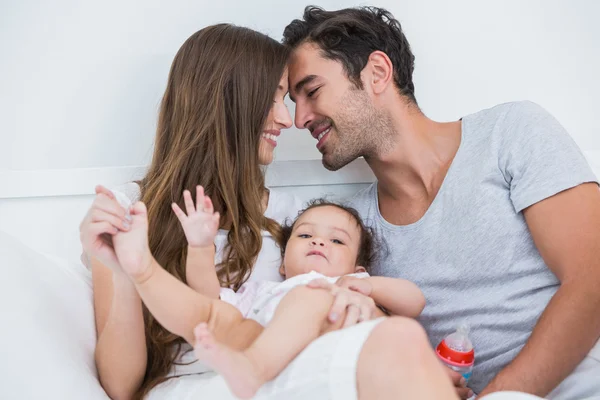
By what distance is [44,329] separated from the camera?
4.00 feet

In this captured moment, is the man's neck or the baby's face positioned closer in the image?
the baby's face

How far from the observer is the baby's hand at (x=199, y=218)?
114 cm

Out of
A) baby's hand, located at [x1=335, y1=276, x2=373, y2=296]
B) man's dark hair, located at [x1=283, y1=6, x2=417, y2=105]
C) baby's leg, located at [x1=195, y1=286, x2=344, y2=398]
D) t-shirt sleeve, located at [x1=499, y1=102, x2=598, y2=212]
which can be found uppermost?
man's dark hair, located at [x1=283, y1=6, x2=417, y2=105]

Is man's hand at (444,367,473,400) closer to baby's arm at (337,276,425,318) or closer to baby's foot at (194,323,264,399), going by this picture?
baby's arm at (337,276,425,318)

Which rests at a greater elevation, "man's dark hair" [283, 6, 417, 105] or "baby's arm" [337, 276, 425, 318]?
"man's dark hair" [283, 6, 417, 105]

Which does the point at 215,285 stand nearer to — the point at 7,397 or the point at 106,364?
the point at 106,364

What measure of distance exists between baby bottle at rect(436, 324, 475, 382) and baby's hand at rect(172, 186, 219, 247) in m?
0.65

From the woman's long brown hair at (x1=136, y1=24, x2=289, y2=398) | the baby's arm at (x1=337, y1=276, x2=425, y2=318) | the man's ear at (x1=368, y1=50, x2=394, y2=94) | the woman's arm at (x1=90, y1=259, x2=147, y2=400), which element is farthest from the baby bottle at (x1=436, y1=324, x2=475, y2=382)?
the man's ear at (x1=368, y1=50, x2=394, y2=94)

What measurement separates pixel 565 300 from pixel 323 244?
2.06 ft

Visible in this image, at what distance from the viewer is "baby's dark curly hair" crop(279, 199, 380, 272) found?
5.56ft

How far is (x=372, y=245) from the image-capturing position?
1751mm

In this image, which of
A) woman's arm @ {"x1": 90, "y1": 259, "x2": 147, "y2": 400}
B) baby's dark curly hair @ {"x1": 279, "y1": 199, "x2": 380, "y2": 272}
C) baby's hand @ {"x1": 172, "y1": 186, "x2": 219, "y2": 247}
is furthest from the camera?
baby's dark curly hair @ {"x1": 279, "y1": 199, "x2": 380, "y2": 272}

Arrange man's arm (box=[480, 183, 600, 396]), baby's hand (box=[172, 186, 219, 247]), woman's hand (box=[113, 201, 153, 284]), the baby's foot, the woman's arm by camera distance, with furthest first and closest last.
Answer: man's arm (box=[480, 183, 600, 396]) → the woman's arm → baby's hand (box=[172, 186, 219, 247]) → woman's hand (box=[113, 201, 153, 284]) → the baby's foot

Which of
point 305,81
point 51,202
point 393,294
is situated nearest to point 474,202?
point 393,294
